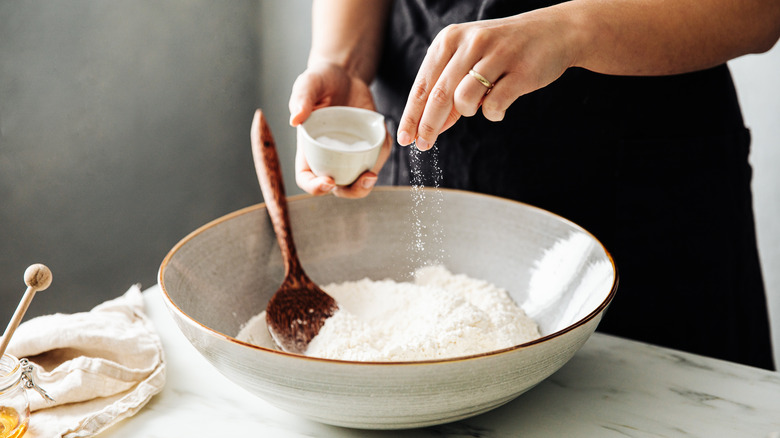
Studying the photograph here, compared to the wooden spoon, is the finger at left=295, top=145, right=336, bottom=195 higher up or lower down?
higher up

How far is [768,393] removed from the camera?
2.50 ft

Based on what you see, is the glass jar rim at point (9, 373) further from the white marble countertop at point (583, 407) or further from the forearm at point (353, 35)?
the forearm at point (353, 35)

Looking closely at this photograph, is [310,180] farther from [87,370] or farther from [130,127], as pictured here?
[130,127]

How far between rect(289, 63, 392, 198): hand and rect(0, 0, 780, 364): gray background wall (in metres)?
0.88

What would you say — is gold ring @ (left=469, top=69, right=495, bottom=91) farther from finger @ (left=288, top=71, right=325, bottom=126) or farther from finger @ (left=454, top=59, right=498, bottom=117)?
finger @ (left=288, top=71, right=325, bottom=126)

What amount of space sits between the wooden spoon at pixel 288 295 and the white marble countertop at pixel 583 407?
0.11 metres

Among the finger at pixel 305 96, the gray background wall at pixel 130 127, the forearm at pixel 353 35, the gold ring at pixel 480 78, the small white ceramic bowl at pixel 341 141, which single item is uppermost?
the gold ring at pixel 480 78

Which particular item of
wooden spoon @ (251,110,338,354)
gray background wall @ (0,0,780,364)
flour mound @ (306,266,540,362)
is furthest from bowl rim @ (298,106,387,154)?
gray background wall @ (0,0,780,364)

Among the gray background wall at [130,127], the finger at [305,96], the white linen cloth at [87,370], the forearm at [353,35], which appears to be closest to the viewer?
the white linen cloth at [87,370]

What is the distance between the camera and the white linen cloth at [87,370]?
0.69m

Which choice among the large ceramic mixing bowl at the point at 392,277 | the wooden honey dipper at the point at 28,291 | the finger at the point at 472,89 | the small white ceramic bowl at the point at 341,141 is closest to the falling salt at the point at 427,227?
the large ceramic mixing bowl at the point at 392,277

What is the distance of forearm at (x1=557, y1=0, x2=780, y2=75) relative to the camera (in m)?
0.79

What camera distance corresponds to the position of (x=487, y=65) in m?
0.70

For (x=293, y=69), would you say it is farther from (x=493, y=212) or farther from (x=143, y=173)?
(x=493, y=212)
